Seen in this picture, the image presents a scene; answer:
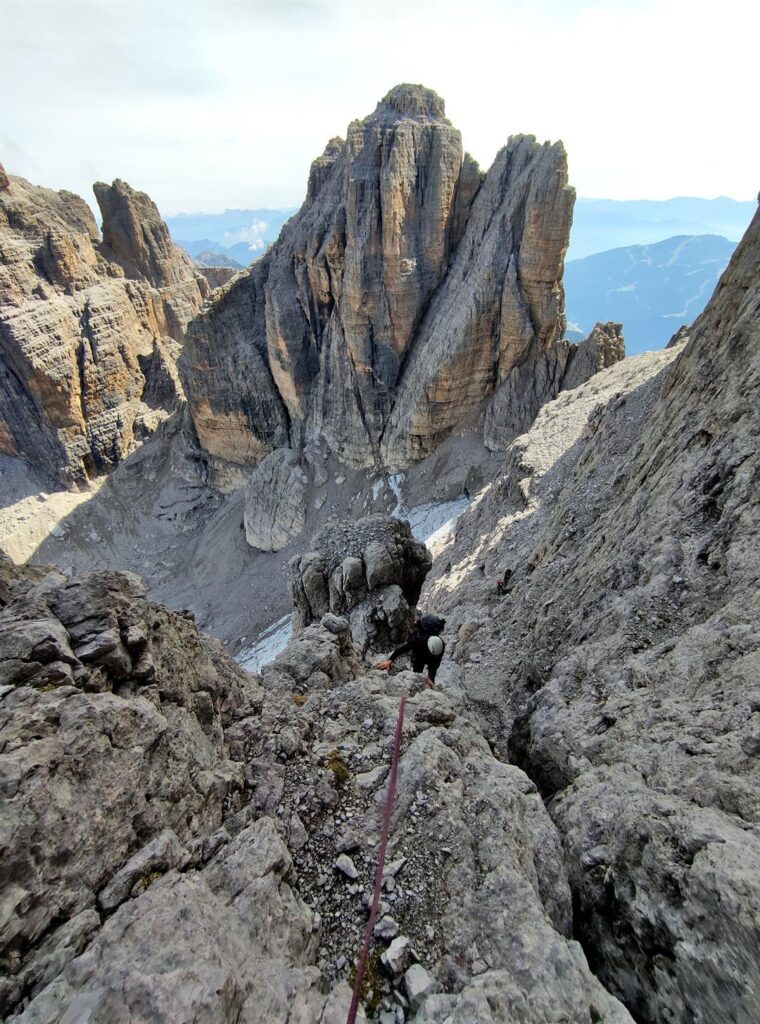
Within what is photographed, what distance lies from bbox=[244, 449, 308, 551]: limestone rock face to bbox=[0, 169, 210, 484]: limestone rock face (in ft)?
82.8

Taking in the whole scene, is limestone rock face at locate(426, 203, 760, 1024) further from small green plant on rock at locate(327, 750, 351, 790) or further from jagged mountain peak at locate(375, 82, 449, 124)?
jagged mountain peak at locate(375, 82, 449, 124)

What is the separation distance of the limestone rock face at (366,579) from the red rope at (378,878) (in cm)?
876

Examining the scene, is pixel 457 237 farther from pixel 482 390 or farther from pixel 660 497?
pixel 660 497

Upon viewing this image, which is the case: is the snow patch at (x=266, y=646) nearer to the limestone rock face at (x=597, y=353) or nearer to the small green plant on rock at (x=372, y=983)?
the limestone rock face at (x=597, y=353)

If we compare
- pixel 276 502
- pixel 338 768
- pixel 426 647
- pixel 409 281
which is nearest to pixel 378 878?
pixel 338 768

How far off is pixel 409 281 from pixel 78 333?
137ft

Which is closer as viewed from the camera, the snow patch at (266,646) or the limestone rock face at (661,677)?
the limestone rock face at (661,677)

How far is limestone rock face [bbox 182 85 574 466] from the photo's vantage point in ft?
119

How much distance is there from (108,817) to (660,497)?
33.7 feet

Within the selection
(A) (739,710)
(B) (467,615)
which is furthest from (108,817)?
(B) (467,615)

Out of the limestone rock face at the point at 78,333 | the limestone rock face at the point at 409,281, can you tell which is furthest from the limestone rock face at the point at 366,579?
the limestone rock face at the point at 78,333

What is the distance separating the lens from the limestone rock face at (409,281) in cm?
3625

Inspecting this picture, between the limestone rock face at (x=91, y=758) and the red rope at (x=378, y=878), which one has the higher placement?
the limestone rock face at (x=91, y=758)

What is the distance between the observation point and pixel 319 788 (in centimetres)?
635
